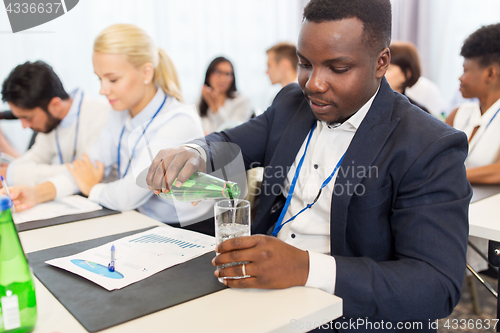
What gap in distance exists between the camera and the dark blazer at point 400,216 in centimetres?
81

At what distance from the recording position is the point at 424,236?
2.77 ft

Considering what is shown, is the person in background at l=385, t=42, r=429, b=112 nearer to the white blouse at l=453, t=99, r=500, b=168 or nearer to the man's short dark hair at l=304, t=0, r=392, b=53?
the white blouse at l=453, t=99, r=500, b=168

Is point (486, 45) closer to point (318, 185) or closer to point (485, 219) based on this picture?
point (485, 219)

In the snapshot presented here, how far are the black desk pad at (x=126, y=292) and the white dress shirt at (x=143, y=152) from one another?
582 mm

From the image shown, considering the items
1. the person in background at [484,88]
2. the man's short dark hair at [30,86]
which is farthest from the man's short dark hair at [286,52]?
the man's short dark hair at [30,86]

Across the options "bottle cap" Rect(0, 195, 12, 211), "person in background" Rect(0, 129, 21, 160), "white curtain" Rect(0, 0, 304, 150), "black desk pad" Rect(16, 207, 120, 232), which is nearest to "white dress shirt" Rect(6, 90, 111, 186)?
"person in background" Rect(0, 129, 21, 160)

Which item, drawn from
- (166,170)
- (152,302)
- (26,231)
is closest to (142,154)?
(26,231)

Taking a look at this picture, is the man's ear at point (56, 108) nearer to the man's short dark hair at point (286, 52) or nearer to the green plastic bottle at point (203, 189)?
the green plastic bottle at point (203, 189)

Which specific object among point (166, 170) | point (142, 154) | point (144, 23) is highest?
point (144, 23)

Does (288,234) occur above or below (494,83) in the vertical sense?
below

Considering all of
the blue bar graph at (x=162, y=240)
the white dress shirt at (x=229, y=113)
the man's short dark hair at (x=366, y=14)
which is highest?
the man's short dark hair at (x=366, y=14)

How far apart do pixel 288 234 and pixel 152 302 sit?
1.83ft

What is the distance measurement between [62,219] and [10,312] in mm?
718

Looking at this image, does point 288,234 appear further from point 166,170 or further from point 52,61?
point 52,61
